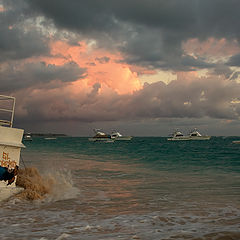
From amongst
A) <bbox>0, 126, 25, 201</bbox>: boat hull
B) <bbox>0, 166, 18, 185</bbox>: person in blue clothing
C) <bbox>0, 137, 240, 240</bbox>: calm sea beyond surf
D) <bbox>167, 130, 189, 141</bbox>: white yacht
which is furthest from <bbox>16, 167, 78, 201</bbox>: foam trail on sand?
<bbox>167, 130, 189, 141</bbox>: white yacht

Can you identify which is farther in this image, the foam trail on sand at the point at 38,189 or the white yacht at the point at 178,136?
the white yacht at the point at 178,136

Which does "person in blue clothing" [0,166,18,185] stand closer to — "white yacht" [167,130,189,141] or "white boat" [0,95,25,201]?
"white boat" [0,95,25,201]

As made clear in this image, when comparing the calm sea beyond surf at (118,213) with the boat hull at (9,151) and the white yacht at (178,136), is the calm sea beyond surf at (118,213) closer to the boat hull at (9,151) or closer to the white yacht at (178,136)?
the boat hull at (9,151)

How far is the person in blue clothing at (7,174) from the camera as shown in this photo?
360 inches

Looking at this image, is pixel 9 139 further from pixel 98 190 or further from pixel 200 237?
pixel 200 237

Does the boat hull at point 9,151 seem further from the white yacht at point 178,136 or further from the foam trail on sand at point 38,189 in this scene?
the white yacht at point 178,136

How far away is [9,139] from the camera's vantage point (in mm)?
9234

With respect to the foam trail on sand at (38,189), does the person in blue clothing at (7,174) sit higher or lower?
higher

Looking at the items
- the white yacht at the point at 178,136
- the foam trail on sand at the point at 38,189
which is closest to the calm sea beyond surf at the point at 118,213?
the foam trail on sand at the point at 38,189

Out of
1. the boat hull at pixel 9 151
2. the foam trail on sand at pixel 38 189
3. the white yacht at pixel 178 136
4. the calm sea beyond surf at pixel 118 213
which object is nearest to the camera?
the calm sea beyond surf at pixel 118 213

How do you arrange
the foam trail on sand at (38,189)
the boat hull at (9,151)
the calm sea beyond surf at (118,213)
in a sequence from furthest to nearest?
1. the foam trail on sand at (38,189)
2. the boat hull at (9,151)
3. the calm sea beyond surf at (118,213)

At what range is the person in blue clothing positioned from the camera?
9133 mm

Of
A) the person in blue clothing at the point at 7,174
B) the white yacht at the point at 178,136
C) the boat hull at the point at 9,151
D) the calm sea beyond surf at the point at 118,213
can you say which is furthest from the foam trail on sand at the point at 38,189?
the white yacht at the point at 178,136

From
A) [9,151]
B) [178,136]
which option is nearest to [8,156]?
[9,151]
